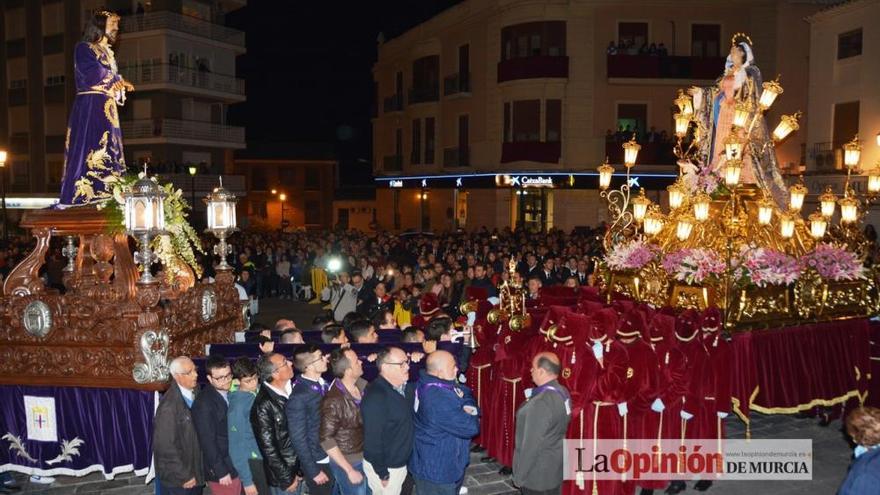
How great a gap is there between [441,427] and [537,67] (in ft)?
85.4

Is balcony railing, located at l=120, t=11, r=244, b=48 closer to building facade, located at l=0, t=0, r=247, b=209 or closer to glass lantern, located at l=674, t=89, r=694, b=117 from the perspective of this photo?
building facade, located at l=0, t=0, r=247, b=209

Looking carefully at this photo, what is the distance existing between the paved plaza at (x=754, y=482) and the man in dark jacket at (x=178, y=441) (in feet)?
7.22

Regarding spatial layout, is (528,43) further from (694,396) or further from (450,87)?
(694,396)

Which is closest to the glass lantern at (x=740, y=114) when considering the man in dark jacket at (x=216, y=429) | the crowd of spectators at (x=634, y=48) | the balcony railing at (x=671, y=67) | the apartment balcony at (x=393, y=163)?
the man in dark jacket at (x=216, y=429)

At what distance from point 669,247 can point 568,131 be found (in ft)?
64.2

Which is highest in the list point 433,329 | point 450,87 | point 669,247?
point 450,87

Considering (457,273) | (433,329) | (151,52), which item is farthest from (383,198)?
(433,329)

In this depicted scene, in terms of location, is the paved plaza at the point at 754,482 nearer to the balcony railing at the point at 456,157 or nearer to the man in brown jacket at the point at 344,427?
the man in brown jacket at the point at 344,427

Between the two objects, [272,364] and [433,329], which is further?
[433,329]

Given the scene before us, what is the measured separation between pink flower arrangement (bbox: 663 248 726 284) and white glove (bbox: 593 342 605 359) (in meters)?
3.10

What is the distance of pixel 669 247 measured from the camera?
1130cm

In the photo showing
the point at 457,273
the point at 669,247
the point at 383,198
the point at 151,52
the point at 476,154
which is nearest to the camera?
→ the point at 669,247

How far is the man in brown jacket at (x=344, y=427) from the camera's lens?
6016 millimetres

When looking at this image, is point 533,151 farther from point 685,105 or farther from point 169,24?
point 169,24
